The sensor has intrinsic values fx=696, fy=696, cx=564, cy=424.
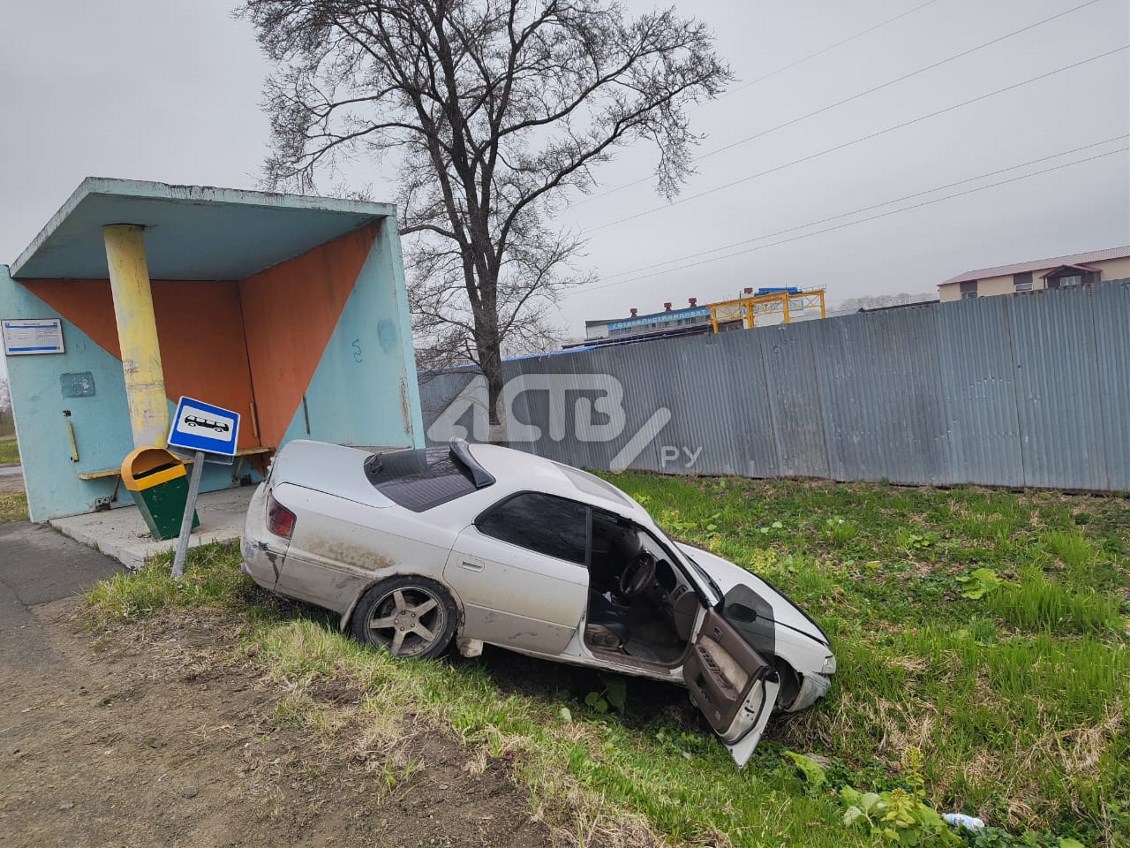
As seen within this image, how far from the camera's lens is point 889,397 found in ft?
30.1

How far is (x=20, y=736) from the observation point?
333 cm

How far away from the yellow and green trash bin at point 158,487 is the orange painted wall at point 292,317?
2.92m

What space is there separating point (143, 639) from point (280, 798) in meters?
2.38

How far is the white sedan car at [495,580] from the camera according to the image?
4.28m

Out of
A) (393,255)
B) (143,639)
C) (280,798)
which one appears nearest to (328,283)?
(393,255)

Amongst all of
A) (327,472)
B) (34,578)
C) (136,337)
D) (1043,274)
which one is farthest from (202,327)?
(1043,274)

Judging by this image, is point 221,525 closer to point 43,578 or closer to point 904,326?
point 43,578

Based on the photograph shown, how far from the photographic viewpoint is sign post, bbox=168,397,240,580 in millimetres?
5293

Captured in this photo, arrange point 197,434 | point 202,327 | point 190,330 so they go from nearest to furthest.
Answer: point 197,434 < point 190,330 < point 202,327

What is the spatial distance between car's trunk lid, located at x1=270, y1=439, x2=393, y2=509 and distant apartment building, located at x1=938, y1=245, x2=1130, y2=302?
35.4 meters

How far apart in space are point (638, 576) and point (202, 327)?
27.6 feet

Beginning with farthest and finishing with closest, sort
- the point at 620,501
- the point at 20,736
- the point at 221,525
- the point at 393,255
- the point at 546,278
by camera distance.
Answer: the point at 546,278 → the point at 393,255 → the point at 221,525 → the point at 620,501 → the point at 20,736

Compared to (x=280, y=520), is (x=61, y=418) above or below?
above

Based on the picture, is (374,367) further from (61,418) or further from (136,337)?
(61,418)
